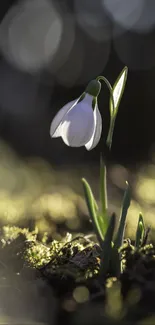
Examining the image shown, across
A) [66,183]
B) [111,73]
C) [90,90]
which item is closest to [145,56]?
[111,73]

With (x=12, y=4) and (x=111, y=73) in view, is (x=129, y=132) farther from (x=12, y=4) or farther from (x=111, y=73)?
(x=12, y=4)

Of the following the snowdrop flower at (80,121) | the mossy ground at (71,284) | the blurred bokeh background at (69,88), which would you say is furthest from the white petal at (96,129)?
the blurred bokeh background at (69,88)

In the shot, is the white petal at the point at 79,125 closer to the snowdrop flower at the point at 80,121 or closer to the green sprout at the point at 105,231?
the snowdrop flower at the point at 80,121

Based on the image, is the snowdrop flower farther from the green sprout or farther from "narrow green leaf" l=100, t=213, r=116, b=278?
"narrow green leaf" l=100, t=213, r=116, b=278

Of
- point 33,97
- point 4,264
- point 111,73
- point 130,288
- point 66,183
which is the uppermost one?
point 130,288

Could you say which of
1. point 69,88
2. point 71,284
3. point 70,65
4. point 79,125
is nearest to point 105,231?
point 71,284
